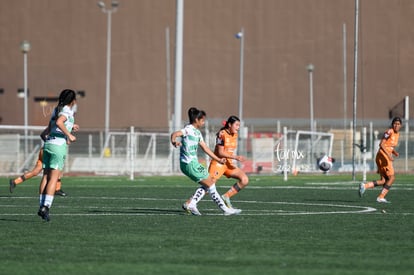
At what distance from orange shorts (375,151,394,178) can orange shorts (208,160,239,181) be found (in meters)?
4.68

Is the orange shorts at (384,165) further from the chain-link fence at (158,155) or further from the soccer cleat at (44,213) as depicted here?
the chain-link fence at (158,155)

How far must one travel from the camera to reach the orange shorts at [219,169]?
802 inches

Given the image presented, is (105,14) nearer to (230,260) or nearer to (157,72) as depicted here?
(157,72)

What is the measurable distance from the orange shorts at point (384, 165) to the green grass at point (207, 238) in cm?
125

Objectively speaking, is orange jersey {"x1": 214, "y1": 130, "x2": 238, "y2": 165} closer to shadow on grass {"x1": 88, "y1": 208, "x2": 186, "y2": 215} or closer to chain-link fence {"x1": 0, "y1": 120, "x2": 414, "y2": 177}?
shadow on grass {"x1": 88, "y1": 208, "x2": 186, "y2": 215}

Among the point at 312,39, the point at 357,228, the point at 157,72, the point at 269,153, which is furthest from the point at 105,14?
the point at 357,228

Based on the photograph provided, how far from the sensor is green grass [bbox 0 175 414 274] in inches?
432

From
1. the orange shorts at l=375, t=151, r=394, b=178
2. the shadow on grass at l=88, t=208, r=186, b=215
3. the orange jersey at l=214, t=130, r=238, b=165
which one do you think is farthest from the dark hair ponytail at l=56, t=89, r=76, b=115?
the orange shorts at l=375, t=151, r=394, b=178

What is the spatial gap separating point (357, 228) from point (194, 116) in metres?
3.96

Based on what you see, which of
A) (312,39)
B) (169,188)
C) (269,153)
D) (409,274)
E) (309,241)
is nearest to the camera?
(409,274)

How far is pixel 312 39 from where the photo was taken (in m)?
75.9

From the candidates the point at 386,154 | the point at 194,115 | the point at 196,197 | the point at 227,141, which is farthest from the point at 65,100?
the point at 386,154

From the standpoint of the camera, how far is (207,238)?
45.2 ft

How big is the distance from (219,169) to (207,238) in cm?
668
